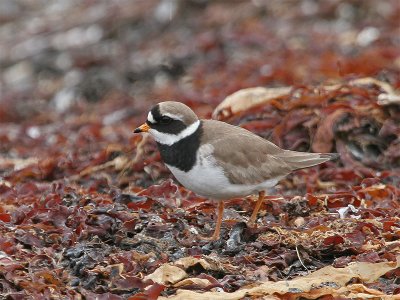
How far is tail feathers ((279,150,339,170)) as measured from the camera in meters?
6.52

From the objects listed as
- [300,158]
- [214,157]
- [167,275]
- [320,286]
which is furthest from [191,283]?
[300,158]

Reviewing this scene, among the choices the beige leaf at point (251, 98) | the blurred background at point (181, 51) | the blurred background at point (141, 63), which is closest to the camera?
the beige leaf at point (251, 98)

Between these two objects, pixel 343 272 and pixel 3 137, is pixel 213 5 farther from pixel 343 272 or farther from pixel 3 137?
pixel 343 272

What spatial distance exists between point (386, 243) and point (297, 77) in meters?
5.47

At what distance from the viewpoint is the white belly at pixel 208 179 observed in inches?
232

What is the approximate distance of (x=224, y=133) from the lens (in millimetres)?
6238

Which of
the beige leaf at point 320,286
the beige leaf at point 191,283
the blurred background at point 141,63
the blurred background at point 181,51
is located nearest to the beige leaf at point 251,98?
the blurred background at point 141,63

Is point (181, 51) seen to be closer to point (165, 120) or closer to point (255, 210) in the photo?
point (165, 120)

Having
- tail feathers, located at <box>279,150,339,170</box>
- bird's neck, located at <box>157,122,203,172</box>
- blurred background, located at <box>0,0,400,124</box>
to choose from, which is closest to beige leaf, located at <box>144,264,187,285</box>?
bird's neck, located at <box>157,122,203,172</box>

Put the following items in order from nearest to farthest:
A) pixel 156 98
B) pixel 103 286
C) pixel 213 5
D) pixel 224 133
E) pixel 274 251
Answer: pixel 103 286 < pixel 274 251 < pixel 224 133 < pixel 156 98 < pixel 213 5

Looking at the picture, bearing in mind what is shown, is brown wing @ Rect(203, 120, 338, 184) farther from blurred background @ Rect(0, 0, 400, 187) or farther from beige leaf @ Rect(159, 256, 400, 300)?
blurred background @ Rect(0, 0, 400, 187)

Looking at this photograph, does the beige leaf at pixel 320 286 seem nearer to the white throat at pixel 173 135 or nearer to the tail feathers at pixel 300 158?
the tail feathers at pixel 300 158

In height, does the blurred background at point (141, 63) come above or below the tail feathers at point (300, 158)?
below

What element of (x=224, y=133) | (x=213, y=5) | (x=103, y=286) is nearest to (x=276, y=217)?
(x=224, y=133)
